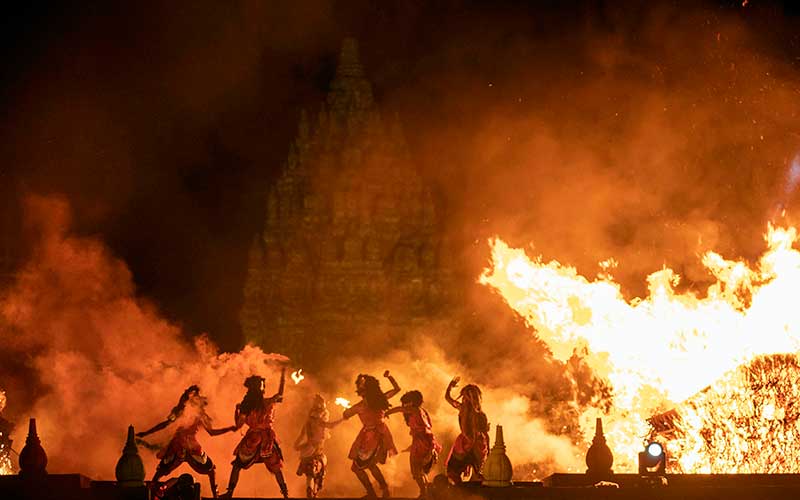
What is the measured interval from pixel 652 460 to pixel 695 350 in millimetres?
5297

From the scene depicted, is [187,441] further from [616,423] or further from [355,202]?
[355,202]

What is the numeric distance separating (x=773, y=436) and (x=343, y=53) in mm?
40470

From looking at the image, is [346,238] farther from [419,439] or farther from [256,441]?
[256,441]

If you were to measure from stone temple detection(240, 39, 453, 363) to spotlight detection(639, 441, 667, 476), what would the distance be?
4158 centimetres

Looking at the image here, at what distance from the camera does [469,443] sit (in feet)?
167

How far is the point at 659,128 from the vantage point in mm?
68625

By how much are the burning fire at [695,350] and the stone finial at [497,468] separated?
519cm

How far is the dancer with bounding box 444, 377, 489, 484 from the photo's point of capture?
50844mm

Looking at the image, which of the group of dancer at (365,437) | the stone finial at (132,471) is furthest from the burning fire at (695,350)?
the stone finial at (132,471)

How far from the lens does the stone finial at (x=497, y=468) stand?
160ft

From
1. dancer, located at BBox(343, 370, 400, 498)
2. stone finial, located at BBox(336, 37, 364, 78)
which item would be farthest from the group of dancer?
stone finial, located at BBox(336, 37, 364, 78)

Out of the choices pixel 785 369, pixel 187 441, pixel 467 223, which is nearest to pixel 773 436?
pixel 785 369

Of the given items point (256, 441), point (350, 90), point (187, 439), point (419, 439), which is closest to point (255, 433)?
point (256, 441)

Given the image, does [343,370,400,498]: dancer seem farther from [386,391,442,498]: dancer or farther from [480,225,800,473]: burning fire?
[480,225,800,473]: burning fire
